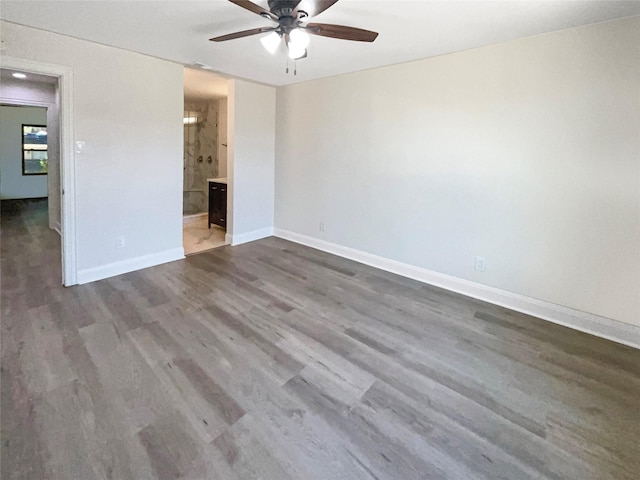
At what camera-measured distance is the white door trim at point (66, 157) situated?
9.79ft

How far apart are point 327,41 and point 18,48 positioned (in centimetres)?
270

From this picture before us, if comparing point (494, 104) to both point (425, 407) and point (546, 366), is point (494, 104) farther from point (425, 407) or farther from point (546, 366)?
point (425, 407)

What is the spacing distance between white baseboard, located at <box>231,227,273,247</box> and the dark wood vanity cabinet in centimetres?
66

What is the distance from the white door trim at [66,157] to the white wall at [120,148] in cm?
5

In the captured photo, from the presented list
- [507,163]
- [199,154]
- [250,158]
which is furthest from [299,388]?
[199,154]

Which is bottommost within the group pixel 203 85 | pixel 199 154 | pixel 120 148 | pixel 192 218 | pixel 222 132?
pixel 192 218

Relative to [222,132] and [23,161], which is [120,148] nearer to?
[222,132]

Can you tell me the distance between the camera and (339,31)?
2227 millimetres

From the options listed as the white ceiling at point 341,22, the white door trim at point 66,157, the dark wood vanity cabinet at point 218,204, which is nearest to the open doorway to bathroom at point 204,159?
the dark wood vanity cabinet at point 218,204

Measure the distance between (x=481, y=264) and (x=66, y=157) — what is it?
432 cm

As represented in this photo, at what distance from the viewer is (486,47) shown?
3105mm

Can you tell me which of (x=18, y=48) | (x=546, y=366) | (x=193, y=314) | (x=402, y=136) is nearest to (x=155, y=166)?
(x=18, y=48)

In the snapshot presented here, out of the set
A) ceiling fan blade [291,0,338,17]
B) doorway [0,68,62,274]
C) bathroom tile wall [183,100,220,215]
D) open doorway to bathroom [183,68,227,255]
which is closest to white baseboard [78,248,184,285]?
open doorway to bathroom [183,68,227,255]

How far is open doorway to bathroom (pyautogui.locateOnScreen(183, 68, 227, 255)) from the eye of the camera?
5.59 m
